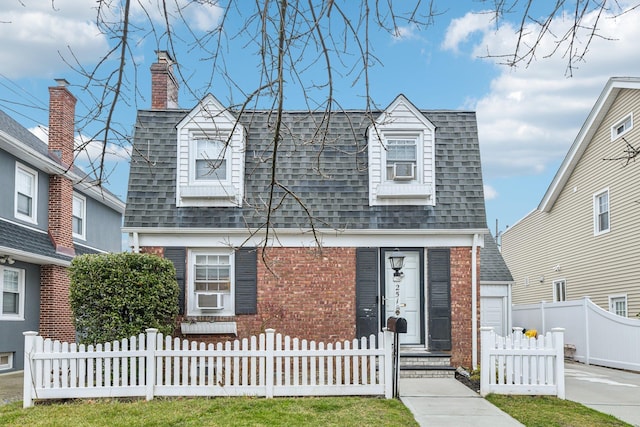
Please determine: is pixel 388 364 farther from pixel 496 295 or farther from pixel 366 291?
pixel 496 295

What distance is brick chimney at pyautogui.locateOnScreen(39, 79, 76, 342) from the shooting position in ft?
54.0

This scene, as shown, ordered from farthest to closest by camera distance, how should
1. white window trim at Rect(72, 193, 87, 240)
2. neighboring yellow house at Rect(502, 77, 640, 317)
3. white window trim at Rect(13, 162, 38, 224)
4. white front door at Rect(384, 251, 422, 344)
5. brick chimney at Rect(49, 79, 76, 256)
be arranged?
white window trim at Rect(72, 193, 87, 240) → brick chimney at Rect(49, 79, 76, 256) → neighboring yellow house at Rect(502, 77, 640, 317) → white window trim at Rect(13, 162, 38, 224) → white front door at Rect(384, 251, 422, 344)

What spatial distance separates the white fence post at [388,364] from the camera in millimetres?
9820

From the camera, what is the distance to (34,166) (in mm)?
16562

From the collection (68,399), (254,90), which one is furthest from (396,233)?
(254,90)

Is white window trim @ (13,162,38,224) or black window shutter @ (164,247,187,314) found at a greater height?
white window trim @ (13,162,38,224)

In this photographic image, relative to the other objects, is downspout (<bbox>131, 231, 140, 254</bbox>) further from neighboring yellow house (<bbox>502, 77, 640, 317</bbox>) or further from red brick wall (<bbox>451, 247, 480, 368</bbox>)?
neighboring yellow house (<bbox>502, 77, 640, 317</bbox>)

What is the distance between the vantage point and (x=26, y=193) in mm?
16359

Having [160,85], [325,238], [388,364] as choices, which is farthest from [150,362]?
[160,85]

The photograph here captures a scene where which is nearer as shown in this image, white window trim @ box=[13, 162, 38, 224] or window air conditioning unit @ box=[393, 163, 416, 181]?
window air conditioning unit @ box=[393, 163, 416, 181]

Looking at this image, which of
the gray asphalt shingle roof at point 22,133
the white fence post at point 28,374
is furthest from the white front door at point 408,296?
the gray asphalt shingle roof at point 22,133

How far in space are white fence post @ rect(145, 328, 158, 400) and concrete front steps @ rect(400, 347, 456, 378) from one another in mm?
4493

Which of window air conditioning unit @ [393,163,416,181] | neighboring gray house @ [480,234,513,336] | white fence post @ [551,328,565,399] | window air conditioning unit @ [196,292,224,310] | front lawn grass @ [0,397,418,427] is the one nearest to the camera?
front lawn grass @ [0,397,418,427]

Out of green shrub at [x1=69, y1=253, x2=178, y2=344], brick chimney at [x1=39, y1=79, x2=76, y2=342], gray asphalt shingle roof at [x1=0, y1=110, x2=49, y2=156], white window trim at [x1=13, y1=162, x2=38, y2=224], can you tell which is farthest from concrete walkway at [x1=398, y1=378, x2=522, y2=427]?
gray asphalt shingle roof at [x1=0, y1=110, x2=49, y2=156]
